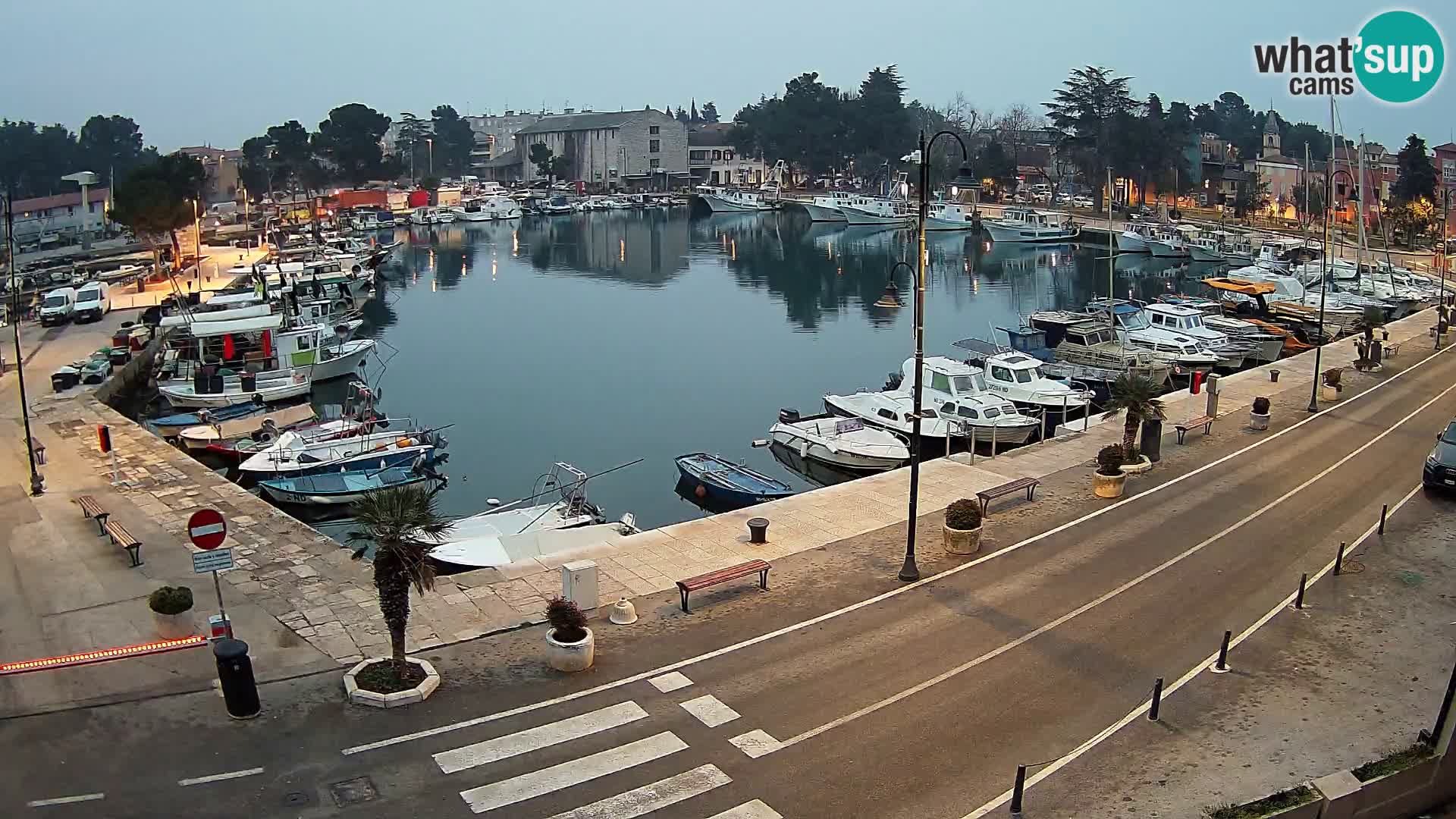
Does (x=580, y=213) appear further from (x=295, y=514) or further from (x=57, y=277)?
(x=295, y=514)

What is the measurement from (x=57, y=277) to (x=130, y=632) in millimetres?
70271

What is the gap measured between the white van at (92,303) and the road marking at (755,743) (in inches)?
2173

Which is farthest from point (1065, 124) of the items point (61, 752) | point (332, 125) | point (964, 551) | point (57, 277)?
point (61, 752)

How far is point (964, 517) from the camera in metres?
21.8

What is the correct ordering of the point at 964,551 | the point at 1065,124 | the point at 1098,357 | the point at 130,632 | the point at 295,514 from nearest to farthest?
the point at 130,632 → the point at 964,551 → the point at 295,514 → the point at 1098,357 → the point at 1065,124

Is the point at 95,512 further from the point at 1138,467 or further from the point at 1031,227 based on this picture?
the point at 1031,227

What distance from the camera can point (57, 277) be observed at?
77.6 meters

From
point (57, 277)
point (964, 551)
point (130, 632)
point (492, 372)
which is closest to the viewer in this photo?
point (130, 632)

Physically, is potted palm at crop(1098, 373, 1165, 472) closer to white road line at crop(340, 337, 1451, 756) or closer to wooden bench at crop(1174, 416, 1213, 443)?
white road line at crop(340, 337, 1451, 756)

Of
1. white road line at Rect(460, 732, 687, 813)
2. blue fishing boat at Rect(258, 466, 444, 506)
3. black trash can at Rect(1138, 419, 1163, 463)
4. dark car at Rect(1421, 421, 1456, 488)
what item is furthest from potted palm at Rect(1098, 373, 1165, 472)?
blue fishing boat at Rect(258, 466, 444, 506)

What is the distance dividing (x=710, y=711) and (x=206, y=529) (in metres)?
7.62

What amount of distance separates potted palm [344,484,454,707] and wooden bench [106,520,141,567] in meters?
8.66

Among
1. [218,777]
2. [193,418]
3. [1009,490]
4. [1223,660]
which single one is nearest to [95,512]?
[218,777]

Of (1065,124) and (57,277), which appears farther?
(1065,124)
